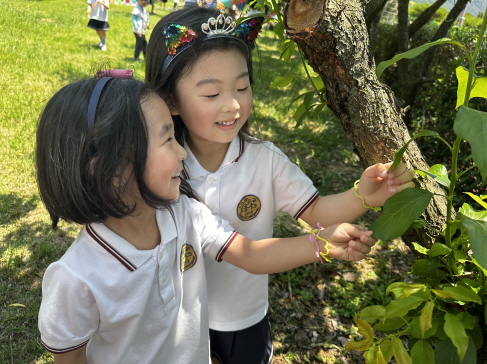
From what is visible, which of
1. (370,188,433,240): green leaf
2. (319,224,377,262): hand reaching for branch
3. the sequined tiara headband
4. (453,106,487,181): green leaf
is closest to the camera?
(453,106,487,181): green leaf

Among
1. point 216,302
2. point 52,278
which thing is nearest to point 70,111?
point 52,278

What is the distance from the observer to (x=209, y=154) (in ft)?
5.68

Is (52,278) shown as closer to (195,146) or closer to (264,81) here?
(195,146)

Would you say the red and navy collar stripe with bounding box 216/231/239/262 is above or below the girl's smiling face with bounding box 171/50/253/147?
below

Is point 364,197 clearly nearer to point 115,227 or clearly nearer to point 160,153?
point 160,153

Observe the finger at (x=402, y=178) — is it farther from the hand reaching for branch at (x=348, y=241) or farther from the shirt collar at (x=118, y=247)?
the shirt collar at (x=118, y=247)

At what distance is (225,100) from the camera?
150cm

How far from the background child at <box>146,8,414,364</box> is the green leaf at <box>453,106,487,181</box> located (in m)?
0.55

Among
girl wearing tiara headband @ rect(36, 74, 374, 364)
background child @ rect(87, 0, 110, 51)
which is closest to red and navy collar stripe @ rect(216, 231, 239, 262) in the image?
girl wearing tiara headband @ rect(36, 74, 374, 364)

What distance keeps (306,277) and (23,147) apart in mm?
3001

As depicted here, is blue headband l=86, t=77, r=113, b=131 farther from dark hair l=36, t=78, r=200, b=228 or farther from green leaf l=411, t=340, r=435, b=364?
green leaf l=411, t=340, r=435, b=364

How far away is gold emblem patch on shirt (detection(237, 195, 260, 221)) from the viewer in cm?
175

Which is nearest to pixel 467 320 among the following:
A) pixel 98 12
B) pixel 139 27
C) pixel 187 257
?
pixel 187 257

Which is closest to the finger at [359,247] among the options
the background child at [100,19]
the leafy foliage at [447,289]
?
the leafy foliage at [447,289]
